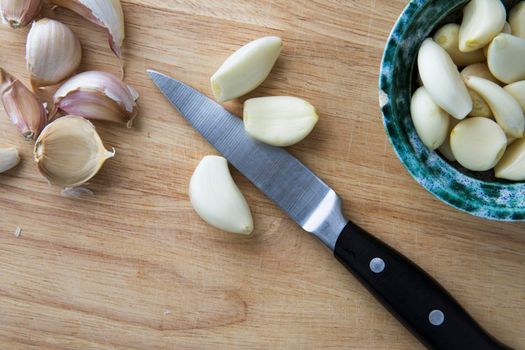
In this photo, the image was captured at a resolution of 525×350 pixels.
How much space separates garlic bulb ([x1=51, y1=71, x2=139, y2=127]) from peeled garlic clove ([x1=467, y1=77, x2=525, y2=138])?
1.78 feet

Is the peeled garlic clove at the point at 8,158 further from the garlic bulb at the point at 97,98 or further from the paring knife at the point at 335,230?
the paring knife at the point at 335,230

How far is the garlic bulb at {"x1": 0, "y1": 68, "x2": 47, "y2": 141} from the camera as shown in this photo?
3.41 feet

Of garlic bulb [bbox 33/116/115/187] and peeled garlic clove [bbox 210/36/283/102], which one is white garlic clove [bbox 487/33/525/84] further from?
garlic bulb [bbox 33/116/115/187]

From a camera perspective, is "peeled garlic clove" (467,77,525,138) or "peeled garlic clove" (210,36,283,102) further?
"peeled garlic clove" (210,36,283,102)

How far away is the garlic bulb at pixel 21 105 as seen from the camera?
1.04 meters

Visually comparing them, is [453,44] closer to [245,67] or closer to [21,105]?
[245,67]

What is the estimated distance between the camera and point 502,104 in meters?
0.89

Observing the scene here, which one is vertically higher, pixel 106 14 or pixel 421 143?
pixel 421 143

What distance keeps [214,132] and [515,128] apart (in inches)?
18.3

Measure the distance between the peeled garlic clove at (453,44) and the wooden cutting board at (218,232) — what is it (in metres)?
0.12

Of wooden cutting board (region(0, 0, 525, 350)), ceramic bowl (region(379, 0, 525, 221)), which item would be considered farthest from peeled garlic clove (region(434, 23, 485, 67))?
wooden cutting board (region(0, 0, 525, 350))

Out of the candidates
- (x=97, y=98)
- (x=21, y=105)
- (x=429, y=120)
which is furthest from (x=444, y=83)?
(x=21, y=105)

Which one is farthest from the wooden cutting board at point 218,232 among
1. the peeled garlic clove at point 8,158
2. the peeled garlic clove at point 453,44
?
the peeled garlic clove at point 453,44

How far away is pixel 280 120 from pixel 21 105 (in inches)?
16.8
